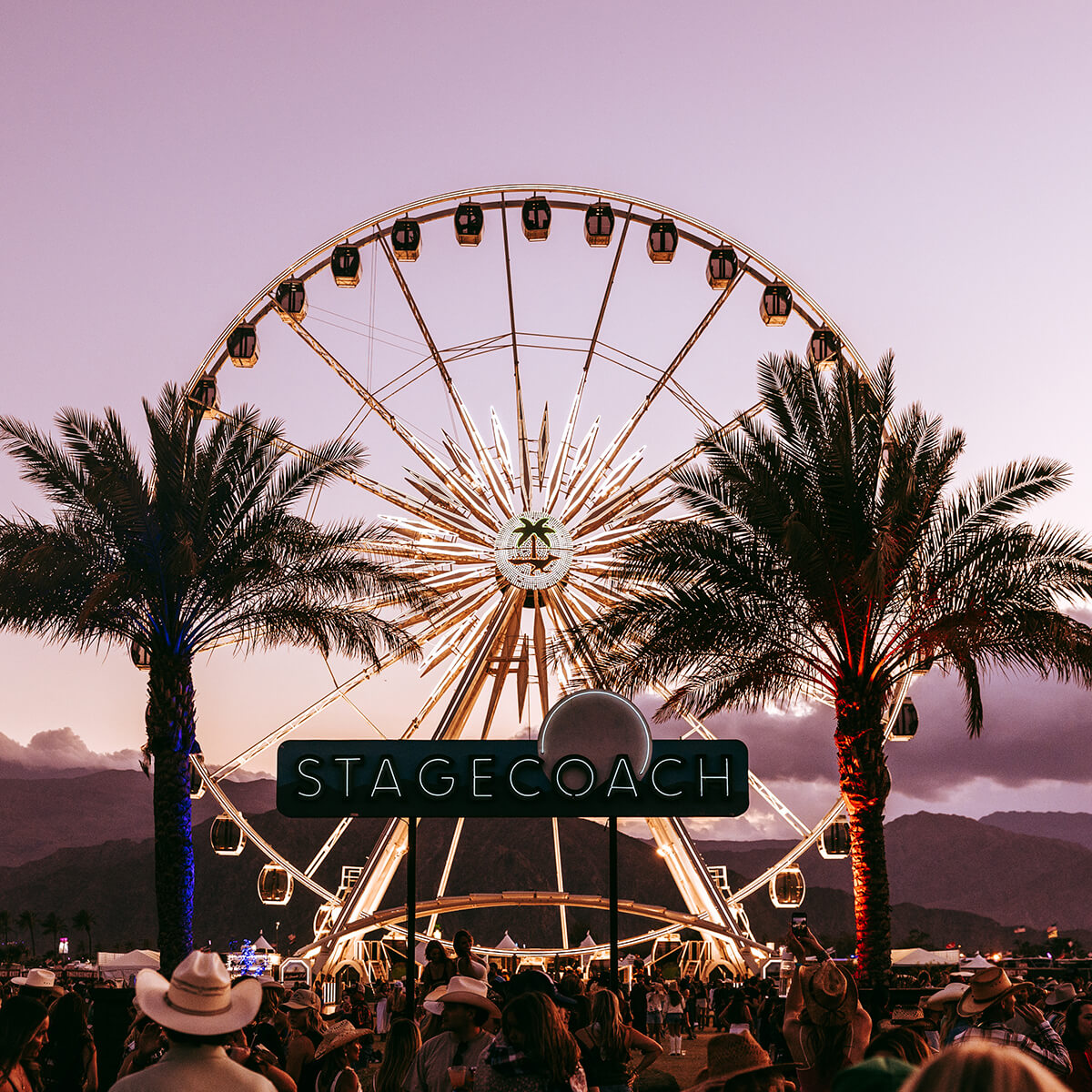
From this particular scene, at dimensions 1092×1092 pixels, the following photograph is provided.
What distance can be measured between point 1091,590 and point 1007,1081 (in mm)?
15197

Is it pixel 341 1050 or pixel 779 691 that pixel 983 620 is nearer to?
pixel 779 691

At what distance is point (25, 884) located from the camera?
415 ft

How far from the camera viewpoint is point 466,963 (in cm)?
1030

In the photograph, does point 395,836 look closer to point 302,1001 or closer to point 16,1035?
point 302,1001

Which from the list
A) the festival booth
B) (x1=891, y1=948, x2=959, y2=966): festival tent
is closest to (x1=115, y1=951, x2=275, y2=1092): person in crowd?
the festival booth

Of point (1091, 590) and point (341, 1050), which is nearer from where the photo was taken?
point (341, 1050)

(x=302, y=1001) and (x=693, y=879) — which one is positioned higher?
(x=693, y=879)

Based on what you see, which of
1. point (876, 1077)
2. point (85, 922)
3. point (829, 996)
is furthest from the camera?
point (85, 922)

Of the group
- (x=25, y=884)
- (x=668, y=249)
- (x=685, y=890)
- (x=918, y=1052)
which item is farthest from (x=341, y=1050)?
(x=25, y=884)

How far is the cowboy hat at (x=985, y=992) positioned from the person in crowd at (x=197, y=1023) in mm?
3998

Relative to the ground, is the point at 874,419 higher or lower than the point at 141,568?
higher

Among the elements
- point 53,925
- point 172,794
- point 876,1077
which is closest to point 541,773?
point 172,794

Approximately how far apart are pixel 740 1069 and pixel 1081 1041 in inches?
169

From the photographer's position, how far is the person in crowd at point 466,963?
375 inches
